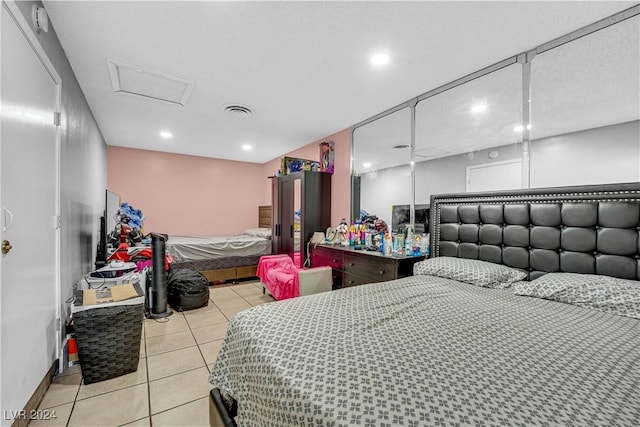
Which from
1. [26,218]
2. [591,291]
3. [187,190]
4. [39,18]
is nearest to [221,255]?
[187,190]

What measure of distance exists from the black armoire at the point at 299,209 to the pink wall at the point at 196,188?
0.20 m

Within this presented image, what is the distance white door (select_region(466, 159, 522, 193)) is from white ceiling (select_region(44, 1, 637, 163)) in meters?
0.95

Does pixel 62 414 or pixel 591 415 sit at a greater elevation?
pixel 591 415

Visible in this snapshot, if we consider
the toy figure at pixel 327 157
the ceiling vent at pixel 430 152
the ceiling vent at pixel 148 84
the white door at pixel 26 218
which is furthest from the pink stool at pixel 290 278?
A: the ceiling vent at pixel 148 84

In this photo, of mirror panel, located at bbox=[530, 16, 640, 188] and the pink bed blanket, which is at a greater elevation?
mirror panel, located at bbox=[530, 16, 640, 188]

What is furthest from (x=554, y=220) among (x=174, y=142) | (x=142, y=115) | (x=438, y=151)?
(x=174, y=142)

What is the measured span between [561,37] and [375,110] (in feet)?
5.91

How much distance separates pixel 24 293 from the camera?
1.52 metres

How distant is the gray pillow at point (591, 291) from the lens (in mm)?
1428

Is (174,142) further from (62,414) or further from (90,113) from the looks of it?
(62,414)

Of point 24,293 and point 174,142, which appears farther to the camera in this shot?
point 174,142

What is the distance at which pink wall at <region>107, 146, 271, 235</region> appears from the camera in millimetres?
5445

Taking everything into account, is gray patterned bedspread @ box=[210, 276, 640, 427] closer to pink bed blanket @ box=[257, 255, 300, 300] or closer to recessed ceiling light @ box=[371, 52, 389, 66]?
pink bed blanket @ box=[257, 255, 300, 300]

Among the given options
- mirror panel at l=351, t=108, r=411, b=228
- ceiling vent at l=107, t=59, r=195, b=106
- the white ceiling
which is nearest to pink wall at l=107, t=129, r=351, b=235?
mirror panel at l=351, t=108, r=411, b=228
